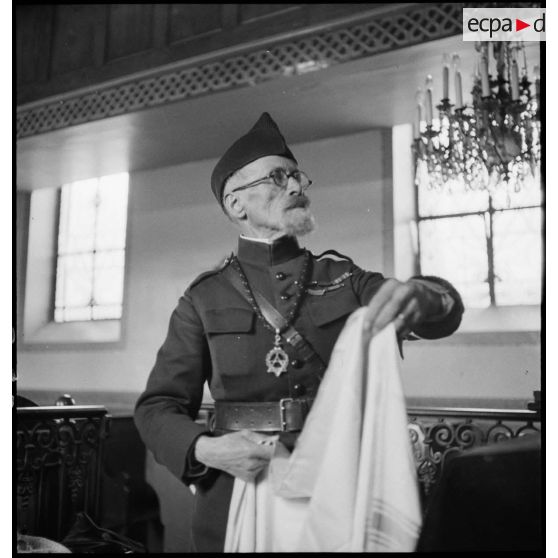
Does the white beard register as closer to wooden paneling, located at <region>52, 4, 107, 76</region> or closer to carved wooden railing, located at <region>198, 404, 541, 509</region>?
carved wooden railing, located at <region>198, 404, 541, 509</region>

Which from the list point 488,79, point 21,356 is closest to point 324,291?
point 488,79

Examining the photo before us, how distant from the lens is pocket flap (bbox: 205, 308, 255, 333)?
1.30m

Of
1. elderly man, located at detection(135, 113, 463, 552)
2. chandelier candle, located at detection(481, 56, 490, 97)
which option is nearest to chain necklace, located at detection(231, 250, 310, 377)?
elderly man, located at detection(135, 113, 463, 552)

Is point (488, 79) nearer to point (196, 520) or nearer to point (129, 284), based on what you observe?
point (129, 284)

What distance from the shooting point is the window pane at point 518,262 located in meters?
1.31

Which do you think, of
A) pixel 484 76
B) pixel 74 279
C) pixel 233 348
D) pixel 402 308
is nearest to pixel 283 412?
pixel 233 348

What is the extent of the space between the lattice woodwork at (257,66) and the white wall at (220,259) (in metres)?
0.24

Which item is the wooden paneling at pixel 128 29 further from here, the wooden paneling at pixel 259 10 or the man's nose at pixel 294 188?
the man's nose at pixel 294 188

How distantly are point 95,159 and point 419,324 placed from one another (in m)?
0.93

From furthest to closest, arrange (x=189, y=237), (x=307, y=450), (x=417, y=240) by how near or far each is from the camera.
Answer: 1. (x=189, y=237)
2. (x=417, y=240)
3. (x=307, y=450)

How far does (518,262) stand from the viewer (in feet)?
4.30

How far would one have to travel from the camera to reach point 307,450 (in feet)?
3.99
